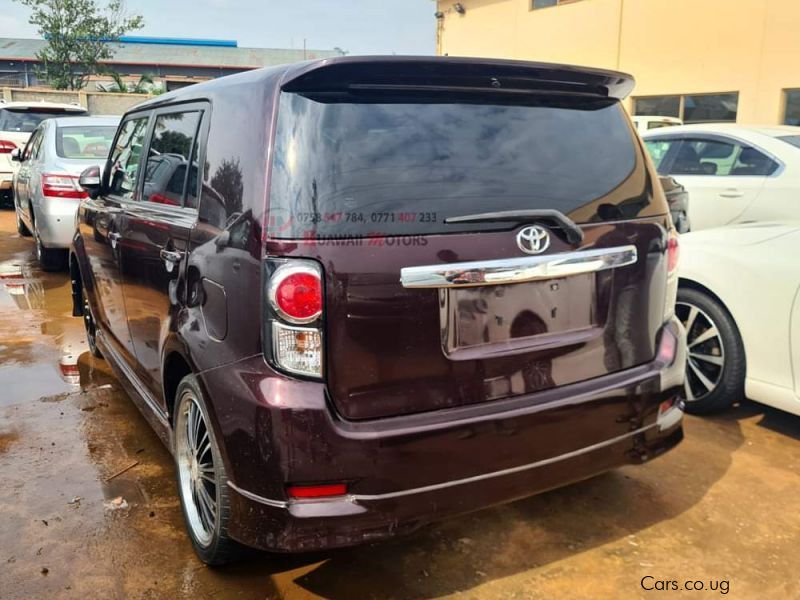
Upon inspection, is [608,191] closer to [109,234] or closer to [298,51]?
[109,234]

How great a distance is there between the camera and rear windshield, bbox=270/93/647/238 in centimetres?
210

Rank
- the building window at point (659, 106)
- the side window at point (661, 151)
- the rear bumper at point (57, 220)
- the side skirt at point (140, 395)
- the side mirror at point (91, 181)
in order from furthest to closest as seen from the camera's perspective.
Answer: the building window at point (659, 106) → the rear bumper at point (57, 220) → the side window at point (661, 151) → the side mirror at point (91, 181) → the side skirt at point (140, 395)

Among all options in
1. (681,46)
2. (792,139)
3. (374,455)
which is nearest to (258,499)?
(374,455)

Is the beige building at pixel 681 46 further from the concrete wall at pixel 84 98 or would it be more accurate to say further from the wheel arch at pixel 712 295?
the concrete wall at pixel 84 98

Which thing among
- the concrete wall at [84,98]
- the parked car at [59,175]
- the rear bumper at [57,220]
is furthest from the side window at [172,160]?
the concrete wall at [84,98]

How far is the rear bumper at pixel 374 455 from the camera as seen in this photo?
209cm

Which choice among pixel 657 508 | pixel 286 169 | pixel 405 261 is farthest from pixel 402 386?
pixel 657 508

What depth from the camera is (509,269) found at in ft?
7.28

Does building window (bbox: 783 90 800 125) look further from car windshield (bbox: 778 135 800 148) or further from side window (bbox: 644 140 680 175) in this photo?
car windshield (bbox: 778 135 800 148)

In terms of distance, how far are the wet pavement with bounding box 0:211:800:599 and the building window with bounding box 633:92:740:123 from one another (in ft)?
41.2

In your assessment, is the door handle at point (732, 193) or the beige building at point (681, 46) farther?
the beige building at point (681, 46)

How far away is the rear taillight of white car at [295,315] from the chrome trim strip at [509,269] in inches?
10.8

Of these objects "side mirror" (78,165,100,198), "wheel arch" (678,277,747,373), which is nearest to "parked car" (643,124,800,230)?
"wheel arch" (678,277,747,373)

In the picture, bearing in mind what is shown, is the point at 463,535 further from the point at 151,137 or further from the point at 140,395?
the point at 151,137
